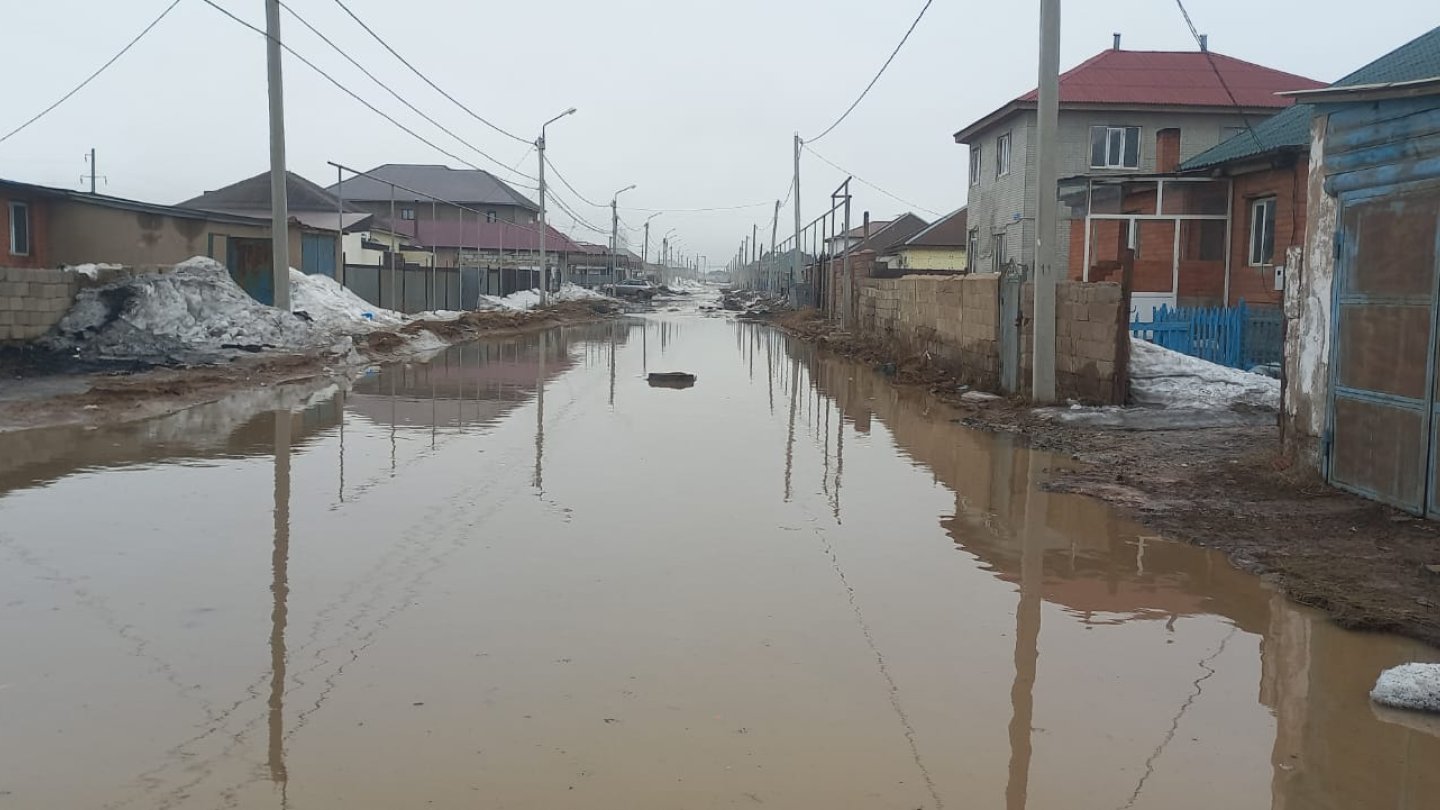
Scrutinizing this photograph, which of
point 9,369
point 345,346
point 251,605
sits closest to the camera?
point 251,605

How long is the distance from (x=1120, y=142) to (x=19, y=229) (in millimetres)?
30455

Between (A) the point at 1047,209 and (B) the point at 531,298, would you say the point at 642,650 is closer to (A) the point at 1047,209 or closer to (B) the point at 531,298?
(A) the point at 1047,209

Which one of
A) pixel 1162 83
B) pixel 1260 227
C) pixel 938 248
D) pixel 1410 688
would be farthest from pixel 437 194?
pixel 1410 688

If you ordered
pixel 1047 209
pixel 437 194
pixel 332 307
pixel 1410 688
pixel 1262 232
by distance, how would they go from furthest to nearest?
1. pixel 437 194
2. pixel 332 307
3. pixel 1262 232
4. pixel 1047 209
5. pixel 1410 688

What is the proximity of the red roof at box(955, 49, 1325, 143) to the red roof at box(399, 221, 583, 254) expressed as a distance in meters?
39.0

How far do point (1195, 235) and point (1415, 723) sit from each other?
23.4m

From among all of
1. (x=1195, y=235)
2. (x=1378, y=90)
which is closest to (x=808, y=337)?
(x=1195, y=235)

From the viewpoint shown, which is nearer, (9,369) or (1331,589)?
(1331,589)

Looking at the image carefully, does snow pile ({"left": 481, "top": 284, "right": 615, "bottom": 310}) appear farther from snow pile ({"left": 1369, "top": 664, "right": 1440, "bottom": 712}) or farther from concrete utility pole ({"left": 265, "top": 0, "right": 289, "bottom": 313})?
snow pile ({"left": 1369, "top": 664, "right": 1440, "bottom": 712})

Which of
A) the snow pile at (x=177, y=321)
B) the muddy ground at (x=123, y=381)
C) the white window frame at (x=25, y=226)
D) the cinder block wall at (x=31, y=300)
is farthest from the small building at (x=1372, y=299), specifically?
the white window frame at (x=25, y=226)

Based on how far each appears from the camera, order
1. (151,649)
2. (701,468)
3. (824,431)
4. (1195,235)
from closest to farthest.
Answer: (151,649)
(701,468)
(824,431)
(1195,235)

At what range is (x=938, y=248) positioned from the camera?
5506 cm

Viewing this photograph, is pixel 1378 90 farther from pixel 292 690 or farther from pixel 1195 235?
pixel 1195 235

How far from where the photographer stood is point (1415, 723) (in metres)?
4.71
